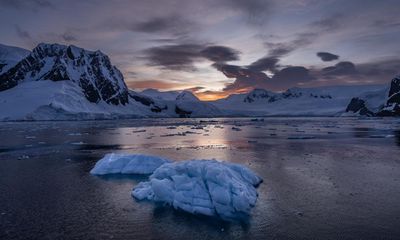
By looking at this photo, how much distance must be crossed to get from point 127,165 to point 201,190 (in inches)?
324

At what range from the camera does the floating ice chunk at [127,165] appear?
19.5 metres

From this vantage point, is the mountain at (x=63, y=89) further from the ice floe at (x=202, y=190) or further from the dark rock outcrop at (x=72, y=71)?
the ice floe at (x=202, y=190)

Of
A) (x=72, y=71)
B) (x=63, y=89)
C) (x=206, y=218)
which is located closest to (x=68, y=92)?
(x=63, y=89)

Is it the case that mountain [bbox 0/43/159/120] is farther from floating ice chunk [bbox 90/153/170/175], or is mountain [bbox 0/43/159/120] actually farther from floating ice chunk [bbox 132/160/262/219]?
floating ice chunk [bbox 132/160/262/219]

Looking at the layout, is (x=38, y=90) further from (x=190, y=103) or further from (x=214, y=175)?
(x=214, y=175)

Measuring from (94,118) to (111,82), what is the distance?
6644 centimetres

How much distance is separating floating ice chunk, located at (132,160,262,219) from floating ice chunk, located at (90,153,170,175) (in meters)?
4.75

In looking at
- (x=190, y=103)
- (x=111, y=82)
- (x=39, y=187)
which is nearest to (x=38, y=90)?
(x=111, y=82)

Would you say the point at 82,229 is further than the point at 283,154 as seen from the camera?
No

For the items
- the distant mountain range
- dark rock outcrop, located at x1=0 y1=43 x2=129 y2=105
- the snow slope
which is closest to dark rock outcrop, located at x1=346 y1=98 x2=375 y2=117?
the distant mountain range

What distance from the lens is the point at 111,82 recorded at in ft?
616

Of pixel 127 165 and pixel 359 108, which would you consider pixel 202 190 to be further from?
pixel 359 108

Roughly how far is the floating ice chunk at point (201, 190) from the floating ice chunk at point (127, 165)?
187 inches

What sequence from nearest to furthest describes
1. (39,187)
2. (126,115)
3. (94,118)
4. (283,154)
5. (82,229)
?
(82,229) → (39,187) → (283,154) → (94,118) → (126,115)
